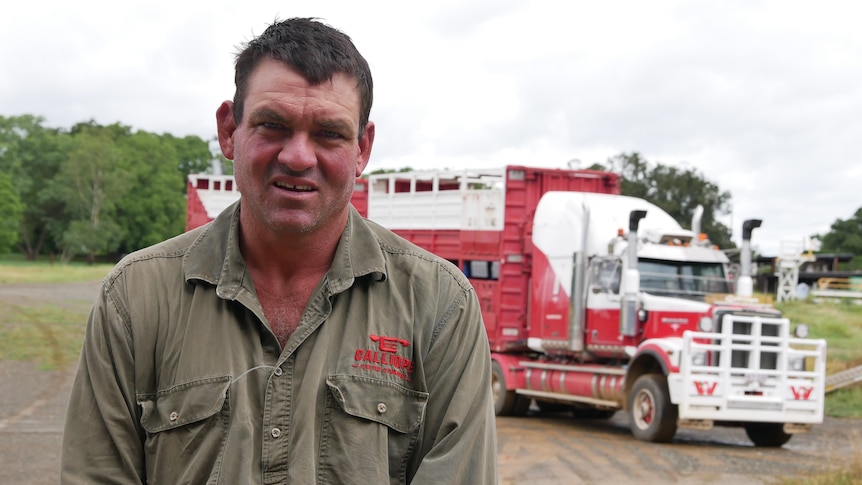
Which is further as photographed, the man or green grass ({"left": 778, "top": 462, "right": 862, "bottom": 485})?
green grass ({"left": 778, "top": 462, "right": 862, "bottom": 485})

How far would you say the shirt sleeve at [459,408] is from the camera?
306cm

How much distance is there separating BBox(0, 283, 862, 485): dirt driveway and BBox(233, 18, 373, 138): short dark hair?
767 centimetres

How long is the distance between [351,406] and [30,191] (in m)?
107

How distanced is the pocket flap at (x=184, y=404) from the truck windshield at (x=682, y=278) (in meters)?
13.6

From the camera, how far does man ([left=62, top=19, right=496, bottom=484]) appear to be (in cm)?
301

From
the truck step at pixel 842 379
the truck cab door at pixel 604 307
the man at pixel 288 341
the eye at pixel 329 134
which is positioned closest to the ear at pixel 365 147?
the man at pixel 288 341

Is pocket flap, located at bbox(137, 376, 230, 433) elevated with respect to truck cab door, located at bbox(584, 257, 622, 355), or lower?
elevated

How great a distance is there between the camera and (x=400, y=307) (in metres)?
3.20

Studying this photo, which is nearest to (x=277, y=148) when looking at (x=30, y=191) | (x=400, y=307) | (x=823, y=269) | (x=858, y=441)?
(x=400, y=307)

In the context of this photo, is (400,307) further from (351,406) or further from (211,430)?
(211,430)

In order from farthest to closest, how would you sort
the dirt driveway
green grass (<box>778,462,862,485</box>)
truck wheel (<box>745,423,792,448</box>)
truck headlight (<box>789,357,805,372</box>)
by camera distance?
truck wheel (<box>745,423,792,448</box>), truck headlight (<box>789,357,805,372</box>), the dirt driveway, green grass (<box>778,462,862,485</box>)

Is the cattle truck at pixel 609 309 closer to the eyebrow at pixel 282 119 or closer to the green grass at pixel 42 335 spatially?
the green grass at pixel 42 335

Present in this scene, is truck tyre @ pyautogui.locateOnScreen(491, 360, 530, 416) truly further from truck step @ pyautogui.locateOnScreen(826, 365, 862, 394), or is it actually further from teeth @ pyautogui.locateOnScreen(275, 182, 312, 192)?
teeth @ pyautogui.locateOnScreen(275, 182, 312, 192)

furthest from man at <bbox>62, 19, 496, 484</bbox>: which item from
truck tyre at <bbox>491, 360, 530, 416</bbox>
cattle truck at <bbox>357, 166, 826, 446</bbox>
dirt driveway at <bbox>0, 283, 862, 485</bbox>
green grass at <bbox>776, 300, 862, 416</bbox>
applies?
green grass at <bbox>776, 300, 862, 416</bbox>
